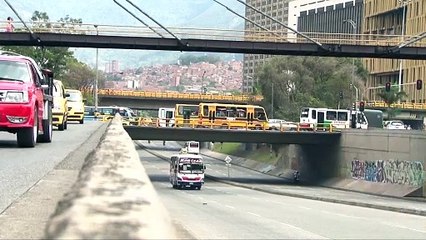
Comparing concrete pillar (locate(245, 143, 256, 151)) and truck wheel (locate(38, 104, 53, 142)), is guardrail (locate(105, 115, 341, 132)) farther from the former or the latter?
truck wheel (locate(38, 104, 53, 142))

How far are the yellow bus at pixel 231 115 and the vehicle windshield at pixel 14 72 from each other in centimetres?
5821

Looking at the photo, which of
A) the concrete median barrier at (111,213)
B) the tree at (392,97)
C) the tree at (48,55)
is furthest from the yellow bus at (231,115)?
the concrete median barrier at (111,213)

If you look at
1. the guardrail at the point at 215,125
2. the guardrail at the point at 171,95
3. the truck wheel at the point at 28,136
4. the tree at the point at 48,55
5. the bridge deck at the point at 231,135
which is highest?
the tree at the point at 48,55

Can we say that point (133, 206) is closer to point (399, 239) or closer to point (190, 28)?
point (399, 239)

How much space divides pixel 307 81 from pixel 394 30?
31.0 m

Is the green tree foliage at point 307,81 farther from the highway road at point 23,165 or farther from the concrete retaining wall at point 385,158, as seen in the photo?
the highway road at point 23,165

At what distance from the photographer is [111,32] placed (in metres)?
61.3

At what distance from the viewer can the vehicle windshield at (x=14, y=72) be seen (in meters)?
19.4

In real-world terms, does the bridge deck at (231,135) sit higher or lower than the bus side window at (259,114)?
lower

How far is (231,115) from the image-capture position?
264 feet

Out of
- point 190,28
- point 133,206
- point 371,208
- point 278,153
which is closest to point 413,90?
point 278,153

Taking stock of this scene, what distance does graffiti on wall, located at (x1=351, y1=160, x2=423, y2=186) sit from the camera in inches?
2302

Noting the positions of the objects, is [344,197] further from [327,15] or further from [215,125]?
[327,15]

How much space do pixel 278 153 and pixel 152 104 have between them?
1237 inches
